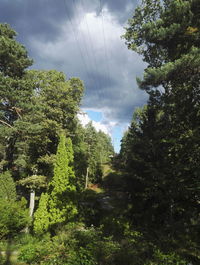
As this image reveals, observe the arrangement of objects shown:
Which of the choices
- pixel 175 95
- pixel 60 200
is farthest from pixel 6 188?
pixel 175 95

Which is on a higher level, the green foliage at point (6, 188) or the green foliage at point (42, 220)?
the green foliage at point (6, 188)

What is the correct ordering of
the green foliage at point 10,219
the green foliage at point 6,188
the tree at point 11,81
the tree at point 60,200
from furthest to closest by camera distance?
1. the green foliage at point 6,188
2. the tree at point 11,81
3. the green foliage at point 10,219
4. the tree at point 60,200

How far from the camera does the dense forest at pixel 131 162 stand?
19.8 ft

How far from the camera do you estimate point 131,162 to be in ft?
45.0

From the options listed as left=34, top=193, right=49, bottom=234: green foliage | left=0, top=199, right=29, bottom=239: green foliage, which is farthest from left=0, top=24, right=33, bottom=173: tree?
left=34, top=193, right=49, bottom=234: green foliage

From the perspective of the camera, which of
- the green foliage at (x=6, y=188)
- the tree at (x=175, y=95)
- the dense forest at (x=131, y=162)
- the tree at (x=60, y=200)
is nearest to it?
the dense forest at (x=131, y=162)

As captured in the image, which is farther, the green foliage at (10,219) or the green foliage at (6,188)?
the green foliage at (6,188)

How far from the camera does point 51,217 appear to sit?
941 centimetres

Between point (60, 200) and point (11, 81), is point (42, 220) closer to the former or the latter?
point (60, 200)

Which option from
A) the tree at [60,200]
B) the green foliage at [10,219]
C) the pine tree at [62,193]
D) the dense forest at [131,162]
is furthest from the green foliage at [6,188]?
the pine tree at [62,193]

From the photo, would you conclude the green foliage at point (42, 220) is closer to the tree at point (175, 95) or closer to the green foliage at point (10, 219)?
the green foliage at point (10, 219)

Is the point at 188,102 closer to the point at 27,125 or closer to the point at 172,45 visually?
the point at 172,45

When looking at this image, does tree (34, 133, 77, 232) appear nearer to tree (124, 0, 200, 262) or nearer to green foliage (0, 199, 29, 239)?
green foliage (0, 199, 29, 239)

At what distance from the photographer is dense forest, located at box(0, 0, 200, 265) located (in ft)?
19.8
